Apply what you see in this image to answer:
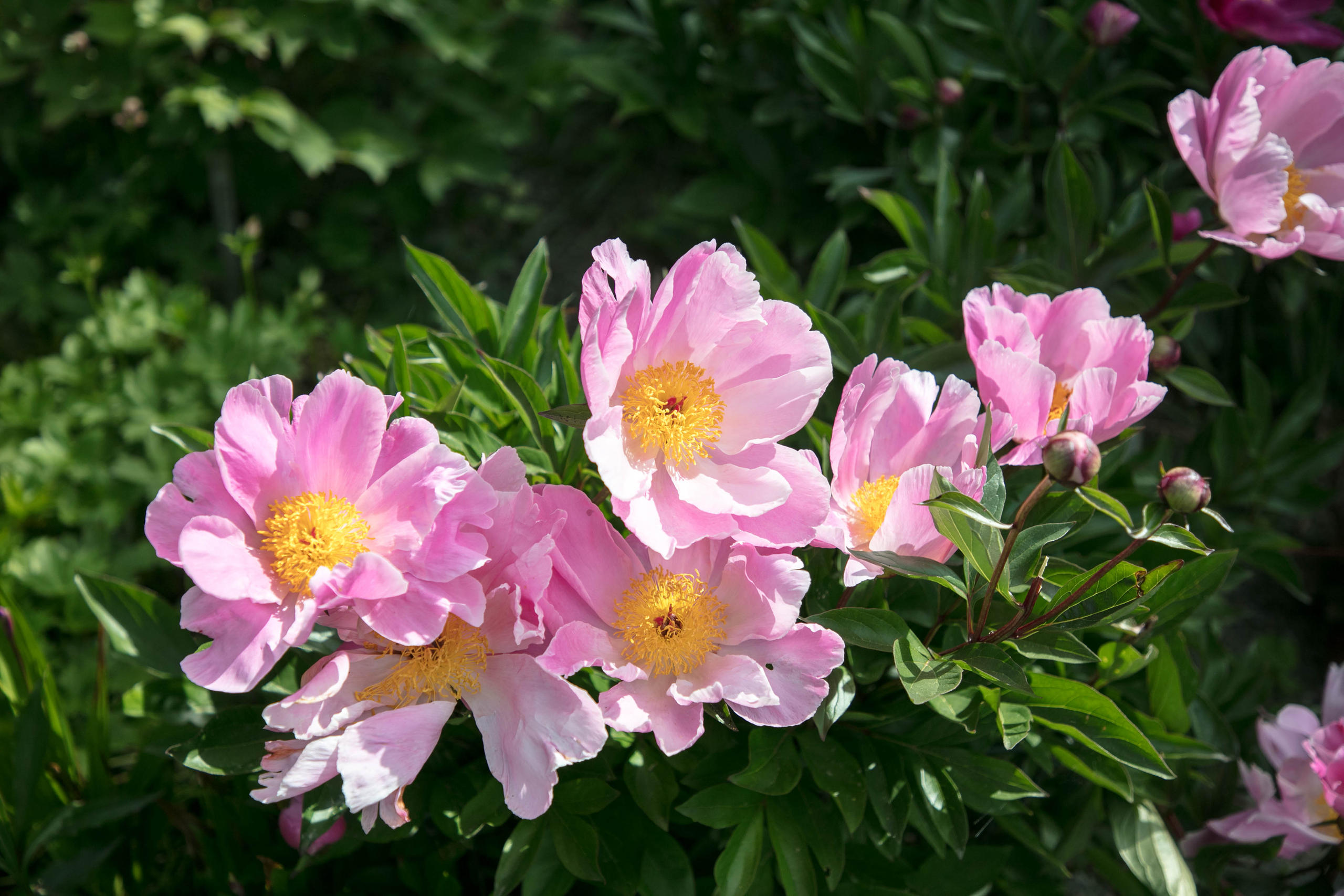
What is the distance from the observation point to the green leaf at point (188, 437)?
97 centimetres

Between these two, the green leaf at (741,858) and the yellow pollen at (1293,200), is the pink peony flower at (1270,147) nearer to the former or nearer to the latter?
the yellow pollen at (1293,200)

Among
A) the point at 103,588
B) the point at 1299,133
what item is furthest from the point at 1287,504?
the point at 103,588

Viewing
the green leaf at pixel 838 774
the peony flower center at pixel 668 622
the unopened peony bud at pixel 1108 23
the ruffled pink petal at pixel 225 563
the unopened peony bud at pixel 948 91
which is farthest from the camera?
the unopened peony bud at pixel 948 91

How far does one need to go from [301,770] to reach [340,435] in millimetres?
236

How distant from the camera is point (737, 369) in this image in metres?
0.81

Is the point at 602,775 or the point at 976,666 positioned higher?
the point at 976,666

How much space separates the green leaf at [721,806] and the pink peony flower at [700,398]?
0.27 meters

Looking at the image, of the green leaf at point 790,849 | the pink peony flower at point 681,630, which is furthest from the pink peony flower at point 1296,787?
the pink peony flower at point 681,630

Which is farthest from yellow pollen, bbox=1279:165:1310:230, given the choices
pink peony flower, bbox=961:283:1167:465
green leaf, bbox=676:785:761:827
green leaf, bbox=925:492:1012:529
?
green leaf, bbox=676:785:761:827

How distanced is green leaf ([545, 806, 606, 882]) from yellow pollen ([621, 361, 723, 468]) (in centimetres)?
35

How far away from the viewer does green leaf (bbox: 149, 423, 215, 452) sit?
97cm

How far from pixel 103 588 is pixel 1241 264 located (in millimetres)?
1611

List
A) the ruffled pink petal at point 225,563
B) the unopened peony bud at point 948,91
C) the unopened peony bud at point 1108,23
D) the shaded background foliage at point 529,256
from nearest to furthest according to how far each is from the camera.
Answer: the ruffled pink petal at point 225,563 < the shaded background foliage at point 529,256 < the unopened peony bud at point 1108,23 < the unopened peony bud at point 948,91

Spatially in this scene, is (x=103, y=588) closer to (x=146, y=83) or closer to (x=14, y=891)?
(x=14, y=891)
